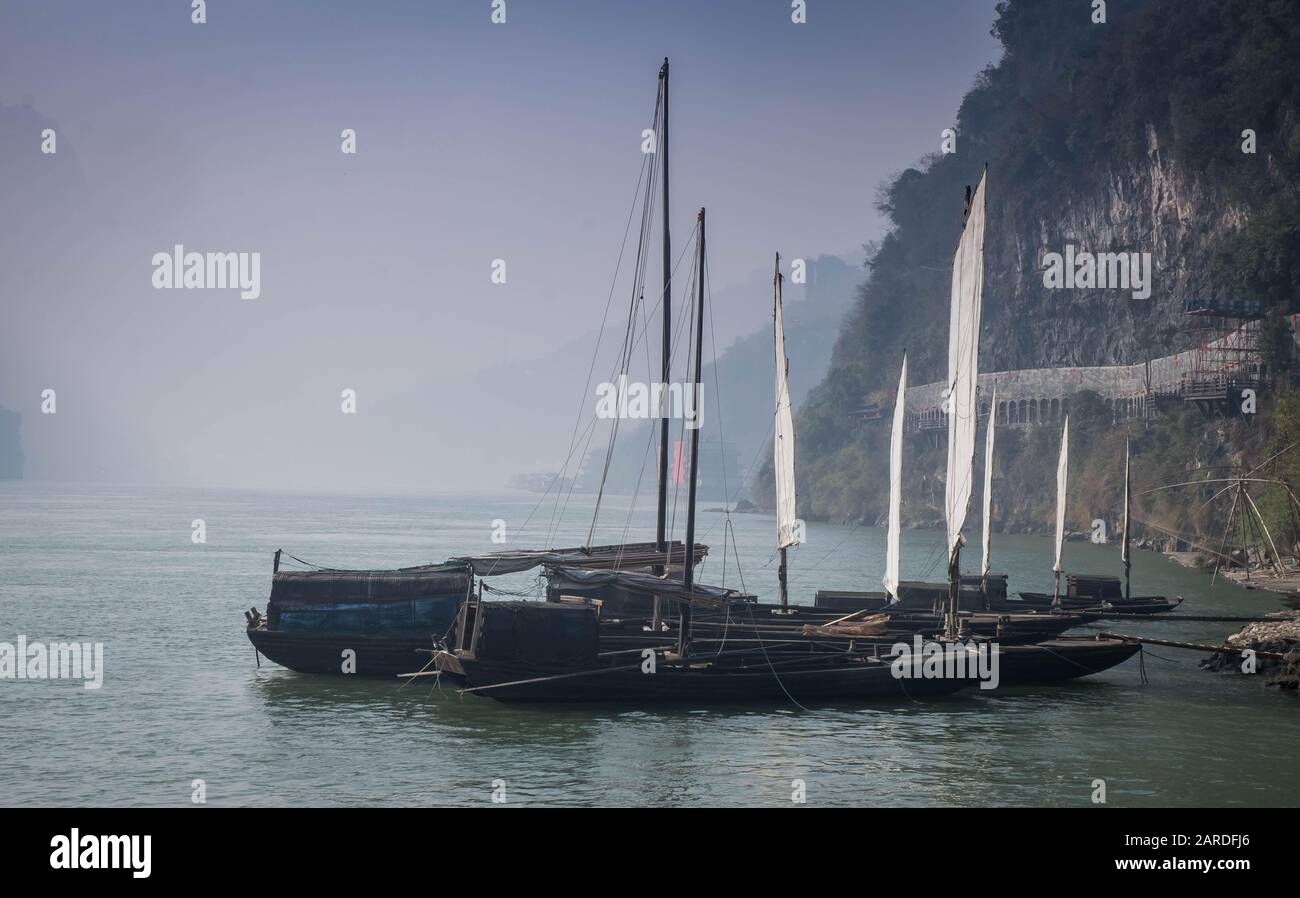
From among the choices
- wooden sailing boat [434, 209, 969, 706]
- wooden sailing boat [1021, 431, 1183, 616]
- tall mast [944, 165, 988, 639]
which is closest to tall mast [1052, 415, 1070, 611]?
wooden sailing boat [1021, 431, 1183, 616]

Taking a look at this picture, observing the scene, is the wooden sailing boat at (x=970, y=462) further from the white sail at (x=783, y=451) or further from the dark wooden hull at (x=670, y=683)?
the white sail at (x=783, y=451)

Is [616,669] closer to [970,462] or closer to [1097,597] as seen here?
[970,462]

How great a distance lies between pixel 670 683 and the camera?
105 feet

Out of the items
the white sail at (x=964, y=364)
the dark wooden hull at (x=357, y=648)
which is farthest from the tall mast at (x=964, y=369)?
the dark wooden hull at (x=357, y=648)

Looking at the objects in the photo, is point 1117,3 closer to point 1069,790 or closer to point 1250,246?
point 1250,246

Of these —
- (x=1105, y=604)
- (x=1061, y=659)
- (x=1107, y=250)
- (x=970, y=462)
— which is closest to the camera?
(x=970, y=462)

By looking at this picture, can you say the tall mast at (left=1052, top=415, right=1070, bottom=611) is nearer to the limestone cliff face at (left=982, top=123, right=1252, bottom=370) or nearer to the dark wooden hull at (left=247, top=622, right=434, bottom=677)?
the dark wooden hull at (left=247, top=622, right=434, bottom=677)

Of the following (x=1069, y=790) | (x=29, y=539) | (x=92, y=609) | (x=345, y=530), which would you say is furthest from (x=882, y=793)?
(x=345, y=530)

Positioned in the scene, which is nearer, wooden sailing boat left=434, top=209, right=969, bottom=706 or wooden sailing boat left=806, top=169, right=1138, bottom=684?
wooden sailing boat left=434, top=209, right=969, bottom=706

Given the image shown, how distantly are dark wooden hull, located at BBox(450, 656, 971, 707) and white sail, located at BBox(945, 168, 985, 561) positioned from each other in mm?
5082

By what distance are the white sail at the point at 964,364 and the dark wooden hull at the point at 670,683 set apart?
5.08 meters

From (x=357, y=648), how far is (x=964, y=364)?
1887 centimetres

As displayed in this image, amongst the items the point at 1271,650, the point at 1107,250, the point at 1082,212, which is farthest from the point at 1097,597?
the point at 1082,212

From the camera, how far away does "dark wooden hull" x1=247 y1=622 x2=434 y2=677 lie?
3553cm
